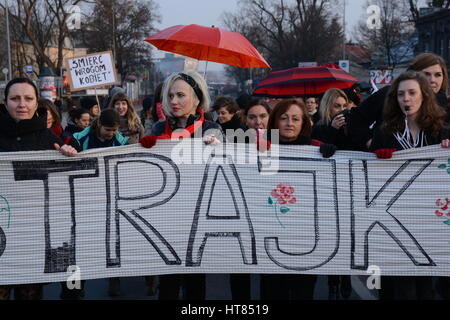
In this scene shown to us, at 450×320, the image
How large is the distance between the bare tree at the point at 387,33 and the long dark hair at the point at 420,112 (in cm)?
3807

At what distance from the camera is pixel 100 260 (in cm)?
395

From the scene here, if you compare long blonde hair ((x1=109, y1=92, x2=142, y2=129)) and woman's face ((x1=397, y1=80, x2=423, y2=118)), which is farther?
→ long blonde hair ((x1=109, y1=92, x2=142, y2=129))

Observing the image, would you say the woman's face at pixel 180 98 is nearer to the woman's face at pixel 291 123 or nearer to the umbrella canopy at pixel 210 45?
the woman's face at pixel 291 123

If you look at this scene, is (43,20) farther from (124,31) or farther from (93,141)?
(93,141)

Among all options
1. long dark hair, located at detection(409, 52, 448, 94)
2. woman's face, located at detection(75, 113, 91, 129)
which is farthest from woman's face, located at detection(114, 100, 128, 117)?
long dark hair, located at detection(409, 52, 448, 94)

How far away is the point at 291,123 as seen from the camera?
430cm

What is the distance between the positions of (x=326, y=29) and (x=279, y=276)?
55.2 meters

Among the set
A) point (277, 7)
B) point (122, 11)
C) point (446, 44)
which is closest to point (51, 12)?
point (122, 11)

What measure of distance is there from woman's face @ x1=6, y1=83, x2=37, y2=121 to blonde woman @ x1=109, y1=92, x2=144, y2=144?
2.52 metres

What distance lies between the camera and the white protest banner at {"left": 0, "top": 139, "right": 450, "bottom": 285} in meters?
3.94

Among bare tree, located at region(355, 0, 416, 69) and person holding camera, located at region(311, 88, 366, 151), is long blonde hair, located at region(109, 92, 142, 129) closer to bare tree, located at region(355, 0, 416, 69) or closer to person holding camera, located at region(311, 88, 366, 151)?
person holding camera, located at region(311, 88, 366, 151)

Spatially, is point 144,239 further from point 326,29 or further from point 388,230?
point 326,29

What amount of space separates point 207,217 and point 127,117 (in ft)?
9.95
